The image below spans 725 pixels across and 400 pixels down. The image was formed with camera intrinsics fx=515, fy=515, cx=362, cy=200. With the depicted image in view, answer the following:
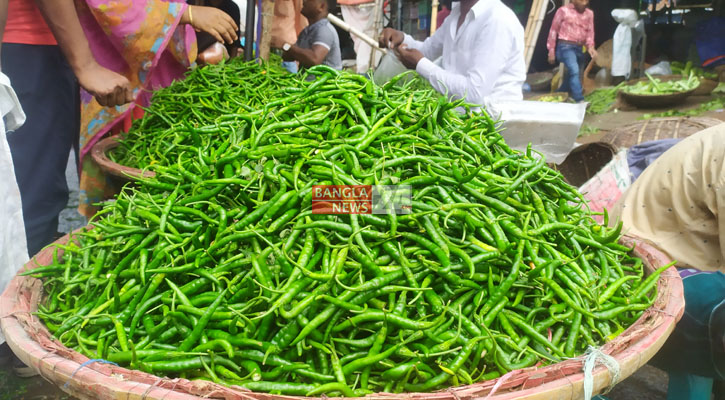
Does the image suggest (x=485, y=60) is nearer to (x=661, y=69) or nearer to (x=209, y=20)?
(x=209, y=20)

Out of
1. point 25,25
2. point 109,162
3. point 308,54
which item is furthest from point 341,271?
point 308,54

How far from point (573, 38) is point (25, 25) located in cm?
873

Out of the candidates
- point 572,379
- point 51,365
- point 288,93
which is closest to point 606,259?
point 572,379

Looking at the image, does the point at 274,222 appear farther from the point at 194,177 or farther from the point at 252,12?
the point at 252,12

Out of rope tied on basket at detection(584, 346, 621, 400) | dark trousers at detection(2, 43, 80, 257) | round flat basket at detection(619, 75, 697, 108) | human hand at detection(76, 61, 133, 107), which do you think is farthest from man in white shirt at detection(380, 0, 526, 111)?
round flat basket at detection(619, 75, 697, 108)

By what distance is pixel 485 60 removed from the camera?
425 centimetres

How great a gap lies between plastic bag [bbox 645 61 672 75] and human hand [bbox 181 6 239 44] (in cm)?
902

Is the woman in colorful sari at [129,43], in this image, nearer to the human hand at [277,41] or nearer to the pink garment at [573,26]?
the human hand at [277,41]

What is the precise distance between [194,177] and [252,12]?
277 centimetres

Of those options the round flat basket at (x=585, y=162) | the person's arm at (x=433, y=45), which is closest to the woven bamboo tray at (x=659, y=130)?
the round flat basket at (x=585, y=162)

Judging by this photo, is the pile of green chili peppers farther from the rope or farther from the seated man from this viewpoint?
the seated man

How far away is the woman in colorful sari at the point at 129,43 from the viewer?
320cm

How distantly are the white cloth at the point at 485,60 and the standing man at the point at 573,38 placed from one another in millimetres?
5323

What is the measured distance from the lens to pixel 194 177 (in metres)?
1.81
